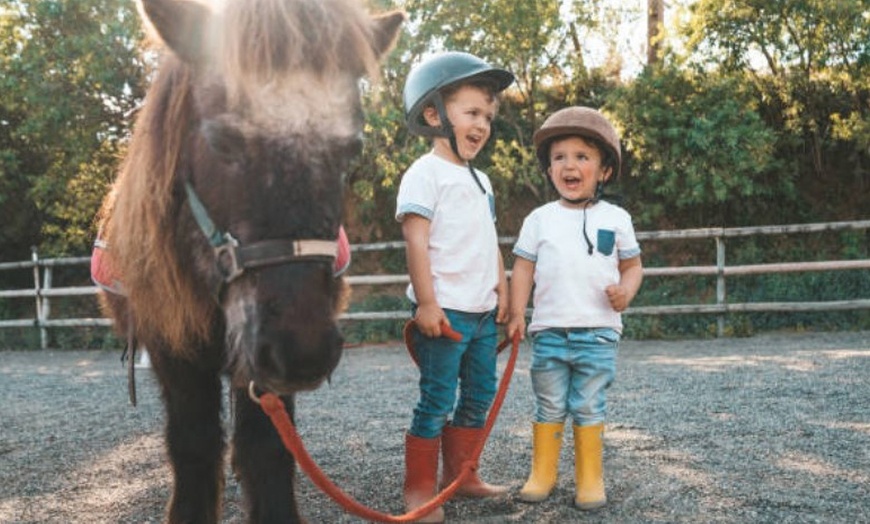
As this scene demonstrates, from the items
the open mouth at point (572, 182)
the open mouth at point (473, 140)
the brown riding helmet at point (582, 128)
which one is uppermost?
the brown riding helmet at point (582, 128)

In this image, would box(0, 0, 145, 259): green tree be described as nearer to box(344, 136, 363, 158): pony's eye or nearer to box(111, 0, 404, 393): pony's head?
box(111, 0, 404, 393): pony's head

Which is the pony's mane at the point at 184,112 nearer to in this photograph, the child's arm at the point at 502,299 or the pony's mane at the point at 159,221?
the pony's mane at the point at 159,221

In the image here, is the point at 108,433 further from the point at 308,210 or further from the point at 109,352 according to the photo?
the point at 109,352

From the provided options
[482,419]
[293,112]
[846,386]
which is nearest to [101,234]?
[293,112]

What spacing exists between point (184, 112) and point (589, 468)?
77.2 inches

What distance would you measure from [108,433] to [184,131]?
341cm

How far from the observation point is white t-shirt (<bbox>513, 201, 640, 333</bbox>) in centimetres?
293

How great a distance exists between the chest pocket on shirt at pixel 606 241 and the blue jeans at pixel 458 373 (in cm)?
52

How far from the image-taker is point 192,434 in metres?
2.56

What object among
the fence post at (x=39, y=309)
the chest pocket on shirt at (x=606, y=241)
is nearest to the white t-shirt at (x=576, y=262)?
the chest pocket on shirt at (x=606, y=241)

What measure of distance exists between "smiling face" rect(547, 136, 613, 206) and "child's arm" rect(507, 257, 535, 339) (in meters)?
0.33

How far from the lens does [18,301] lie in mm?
14273

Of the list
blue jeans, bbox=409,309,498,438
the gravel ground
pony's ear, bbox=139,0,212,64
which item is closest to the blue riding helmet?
blue jeans, bbox=409,309,498,438

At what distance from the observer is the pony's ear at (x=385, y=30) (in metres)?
2.28
